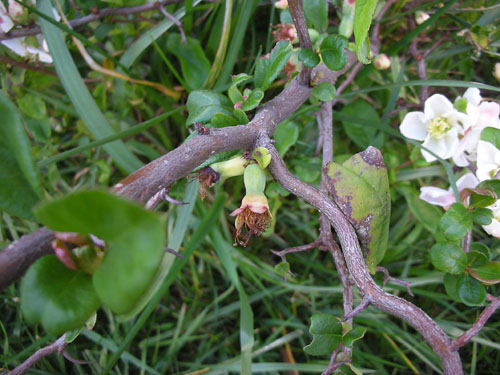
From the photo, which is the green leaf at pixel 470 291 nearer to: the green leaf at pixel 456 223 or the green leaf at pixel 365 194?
the green leaf at pixel 456 223

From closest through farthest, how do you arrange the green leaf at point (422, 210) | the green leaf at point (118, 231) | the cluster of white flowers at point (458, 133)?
the green leaf at point (118, 231), the cluster of white flowers at point (458, 133), the green leaf at point (422, 210)

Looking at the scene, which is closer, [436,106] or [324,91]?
[324,91]

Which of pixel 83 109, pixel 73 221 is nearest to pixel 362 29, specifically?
pixel 73 221

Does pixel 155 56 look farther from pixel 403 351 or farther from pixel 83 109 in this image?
pixel 403 351

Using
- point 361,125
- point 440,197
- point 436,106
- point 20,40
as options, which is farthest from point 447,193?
point 20,40

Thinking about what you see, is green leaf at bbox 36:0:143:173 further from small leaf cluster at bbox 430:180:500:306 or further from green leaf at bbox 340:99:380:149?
small leaf cluster at bbox 430:180:500:306

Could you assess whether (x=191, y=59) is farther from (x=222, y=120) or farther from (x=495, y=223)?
(x=495, y=223)

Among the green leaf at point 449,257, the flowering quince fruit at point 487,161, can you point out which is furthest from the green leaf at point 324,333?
the flowering quince fruit at point 487,161
